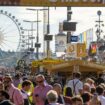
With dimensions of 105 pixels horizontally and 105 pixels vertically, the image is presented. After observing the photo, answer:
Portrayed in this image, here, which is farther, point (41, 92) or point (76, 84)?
point (76, 84)

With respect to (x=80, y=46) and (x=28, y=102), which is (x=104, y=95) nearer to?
(x=28, y=102)

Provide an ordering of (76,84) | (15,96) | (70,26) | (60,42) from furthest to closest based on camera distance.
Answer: (60,42) < (70,26) < (76,84) < (15,96)

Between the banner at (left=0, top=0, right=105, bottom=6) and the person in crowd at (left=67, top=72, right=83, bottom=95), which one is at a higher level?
the banner at (left=0, top=0, right=105, bottom=6)

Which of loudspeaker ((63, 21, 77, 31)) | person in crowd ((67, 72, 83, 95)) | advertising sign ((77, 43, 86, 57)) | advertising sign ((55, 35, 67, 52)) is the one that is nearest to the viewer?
person in crowd ((67, 72, 83, 95))

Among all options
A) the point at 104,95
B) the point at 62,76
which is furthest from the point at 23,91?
the point at 62,76

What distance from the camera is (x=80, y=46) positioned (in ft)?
119

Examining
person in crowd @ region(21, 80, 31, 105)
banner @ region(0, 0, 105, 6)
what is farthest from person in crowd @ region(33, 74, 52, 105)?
banner @ region(0, 0, 105, 6)

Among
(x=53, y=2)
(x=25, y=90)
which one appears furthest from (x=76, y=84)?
(x=53, y=2)

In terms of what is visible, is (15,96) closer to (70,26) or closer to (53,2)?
(53,2)

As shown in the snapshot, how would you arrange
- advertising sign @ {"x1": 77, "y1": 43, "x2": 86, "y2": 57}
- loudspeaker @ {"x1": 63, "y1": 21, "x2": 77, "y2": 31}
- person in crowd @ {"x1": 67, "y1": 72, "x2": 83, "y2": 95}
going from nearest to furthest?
person in crowd @ {"x1": 67, "y1": 72, "x2": 83, "y2": 95}
advertising sign @ {"x1": 77, "y1": 43, "x2": 86, "y2": 57}
loudspeaker @ {"x1": 63, "y1": 21, "x2": 77, "y2": 31}

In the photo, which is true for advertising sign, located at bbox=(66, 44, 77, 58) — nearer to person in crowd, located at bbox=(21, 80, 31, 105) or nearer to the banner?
the banner

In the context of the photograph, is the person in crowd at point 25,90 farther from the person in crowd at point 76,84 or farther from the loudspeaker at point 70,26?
the loudspeaker at point 70,26

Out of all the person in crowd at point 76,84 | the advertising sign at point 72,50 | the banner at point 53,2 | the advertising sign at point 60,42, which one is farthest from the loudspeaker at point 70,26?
the advertising sign at point 60,42

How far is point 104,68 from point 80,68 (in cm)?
144
